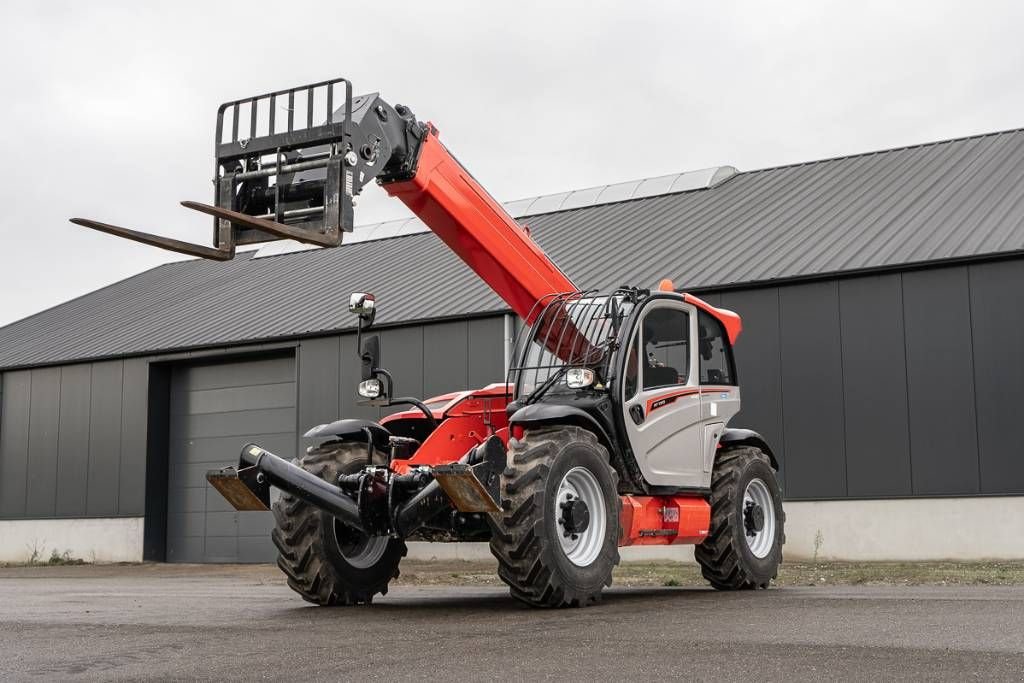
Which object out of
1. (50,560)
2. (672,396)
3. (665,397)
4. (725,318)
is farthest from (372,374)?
(50,560)

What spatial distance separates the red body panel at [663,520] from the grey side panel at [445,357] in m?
11.8

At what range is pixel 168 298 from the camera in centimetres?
3325

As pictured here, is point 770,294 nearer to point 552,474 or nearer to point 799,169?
point 799,169

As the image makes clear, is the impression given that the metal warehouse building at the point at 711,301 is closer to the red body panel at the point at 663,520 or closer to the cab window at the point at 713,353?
the cab window at the point at 713,353


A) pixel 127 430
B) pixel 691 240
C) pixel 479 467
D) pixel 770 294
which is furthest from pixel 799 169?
pixel 479 467

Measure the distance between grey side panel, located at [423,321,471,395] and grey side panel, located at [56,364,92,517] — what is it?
9501mm

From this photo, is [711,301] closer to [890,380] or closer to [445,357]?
[890,380]

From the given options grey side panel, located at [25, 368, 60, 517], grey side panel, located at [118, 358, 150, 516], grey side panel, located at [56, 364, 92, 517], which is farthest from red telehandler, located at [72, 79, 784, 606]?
grey side panel, located at [25, 368, 60, 517]

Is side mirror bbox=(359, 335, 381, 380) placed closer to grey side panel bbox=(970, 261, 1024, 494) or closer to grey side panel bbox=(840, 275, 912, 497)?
grey side panel bbox=(840, 275, 912, 497)

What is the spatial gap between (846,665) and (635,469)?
492 cm

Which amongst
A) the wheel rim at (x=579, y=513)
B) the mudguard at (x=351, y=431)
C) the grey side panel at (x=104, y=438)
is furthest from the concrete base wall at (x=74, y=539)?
the wheel rim at (x=579, y=513)

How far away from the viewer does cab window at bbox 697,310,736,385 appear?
12136mm

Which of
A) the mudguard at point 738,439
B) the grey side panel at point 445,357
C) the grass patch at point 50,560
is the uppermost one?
the grey side panel at point 445,357

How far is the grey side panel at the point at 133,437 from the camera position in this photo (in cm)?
2711
